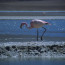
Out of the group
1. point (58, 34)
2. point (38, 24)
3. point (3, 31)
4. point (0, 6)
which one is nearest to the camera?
point (38, 24)

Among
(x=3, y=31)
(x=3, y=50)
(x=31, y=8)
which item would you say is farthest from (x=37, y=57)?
(x=31, y=8)

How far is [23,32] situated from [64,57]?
1035mm

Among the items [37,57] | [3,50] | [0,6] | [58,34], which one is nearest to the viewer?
[37,57]

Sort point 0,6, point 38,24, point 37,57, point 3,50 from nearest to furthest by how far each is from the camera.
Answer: point 37,57 → point 3,50 → point 38,24 → point 0,6

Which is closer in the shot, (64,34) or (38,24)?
(38,24)

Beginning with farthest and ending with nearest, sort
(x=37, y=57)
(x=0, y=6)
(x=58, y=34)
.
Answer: (x=0, y=6), (x=58, y=34), (x=37, y=57)

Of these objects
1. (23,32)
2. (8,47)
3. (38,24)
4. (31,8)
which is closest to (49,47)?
(8,47)

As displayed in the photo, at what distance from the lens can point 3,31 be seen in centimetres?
233

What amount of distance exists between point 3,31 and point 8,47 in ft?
2.76

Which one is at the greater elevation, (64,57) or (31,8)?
(31,8)

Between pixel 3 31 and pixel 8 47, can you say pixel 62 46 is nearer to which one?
pixel 8 47

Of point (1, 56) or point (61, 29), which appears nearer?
point (1, 56)

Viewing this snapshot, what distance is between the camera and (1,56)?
4.44ft

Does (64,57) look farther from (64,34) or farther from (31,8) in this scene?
(31,8)
